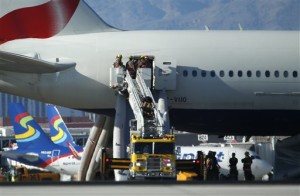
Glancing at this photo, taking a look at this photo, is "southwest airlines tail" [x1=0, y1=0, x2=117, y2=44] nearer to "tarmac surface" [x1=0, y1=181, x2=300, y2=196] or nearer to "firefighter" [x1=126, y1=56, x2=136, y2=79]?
"firefighter" [x1=126, y1=56, x2=136, y2=79]

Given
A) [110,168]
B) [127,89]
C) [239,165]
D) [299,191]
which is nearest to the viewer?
[299,191]

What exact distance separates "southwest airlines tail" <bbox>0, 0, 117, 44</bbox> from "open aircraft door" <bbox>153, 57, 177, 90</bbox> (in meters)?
3.24

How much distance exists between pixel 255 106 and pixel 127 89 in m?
4.97

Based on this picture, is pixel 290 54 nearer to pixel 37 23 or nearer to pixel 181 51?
pixel 181 51

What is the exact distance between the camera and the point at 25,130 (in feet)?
193

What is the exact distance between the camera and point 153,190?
16922mm

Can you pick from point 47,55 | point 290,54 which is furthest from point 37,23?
point 290,54

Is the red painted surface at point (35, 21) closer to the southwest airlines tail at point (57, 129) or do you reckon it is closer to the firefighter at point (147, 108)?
the firefighter at point (147, 108)

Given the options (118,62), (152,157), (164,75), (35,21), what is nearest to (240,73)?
(164,75)

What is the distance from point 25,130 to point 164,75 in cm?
2663

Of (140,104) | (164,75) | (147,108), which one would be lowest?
(147,108)

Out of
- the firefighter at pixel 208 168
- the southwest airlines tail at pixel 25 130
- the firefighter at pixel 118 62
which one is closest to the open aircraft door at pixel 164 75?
the firefighter at pixel 118 62

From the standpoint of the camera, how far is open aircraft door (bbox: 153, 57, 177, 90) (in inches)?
1321

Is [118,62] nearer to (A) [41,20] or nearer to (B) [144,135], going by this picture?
(B) [144,135]
